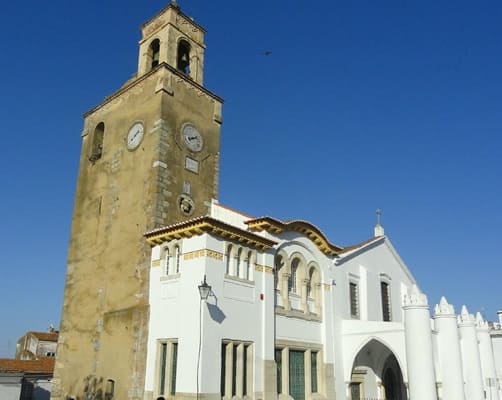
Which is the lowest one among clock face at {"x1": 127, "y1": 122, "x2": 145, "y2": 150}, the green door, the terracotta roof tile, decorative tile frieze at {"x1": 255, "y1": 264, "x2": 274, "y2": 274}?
the green door

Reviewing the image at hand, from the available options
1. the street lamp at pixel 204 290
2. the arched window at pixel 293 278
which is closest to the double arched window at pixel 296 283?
the arched window at pixel 293 278

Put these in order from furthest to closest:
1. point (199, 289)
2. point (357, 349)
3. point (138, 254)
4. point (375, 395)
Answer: point (375, 395) < point (357, 349) < point (138, 254) < point (199, 289)

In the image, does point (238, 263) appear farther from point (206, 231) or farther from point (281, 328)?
point (281, 328)

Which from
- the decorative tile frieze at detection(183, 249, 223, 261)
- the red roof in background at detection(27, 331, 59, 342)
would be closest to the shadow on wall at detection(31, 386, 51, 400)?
the red roof in background at detection(27, 331, 59, 342)

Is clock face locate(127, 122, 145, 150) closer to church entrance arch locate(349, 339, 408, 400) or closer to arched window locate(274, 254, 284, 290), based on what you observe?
arched window locate(274, 254, 284, 290)

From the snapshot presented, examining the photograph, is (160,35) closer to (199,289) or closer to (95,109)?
(95,109)

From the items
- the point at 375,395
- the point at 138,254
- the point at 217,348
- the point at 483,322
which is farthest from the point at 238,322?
the point at 483,322

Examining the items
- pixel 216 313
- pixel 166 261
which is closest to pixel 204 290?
pixel 216 313

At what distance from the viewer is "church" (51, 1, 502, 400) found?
672 inches

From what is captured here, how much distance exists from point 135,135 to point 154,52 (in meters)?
4.88

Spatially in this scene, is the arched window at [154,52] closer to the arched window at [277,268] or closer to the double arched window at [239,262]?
the double arched window at [239,262]

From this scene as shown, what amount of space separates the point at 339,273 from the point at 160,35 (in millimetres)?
13463

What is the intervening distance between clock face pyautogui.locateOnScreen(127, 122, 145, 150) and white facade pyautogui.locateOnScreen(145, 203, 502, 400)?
4218 millimetres

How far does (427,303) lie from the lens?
1808 cm
